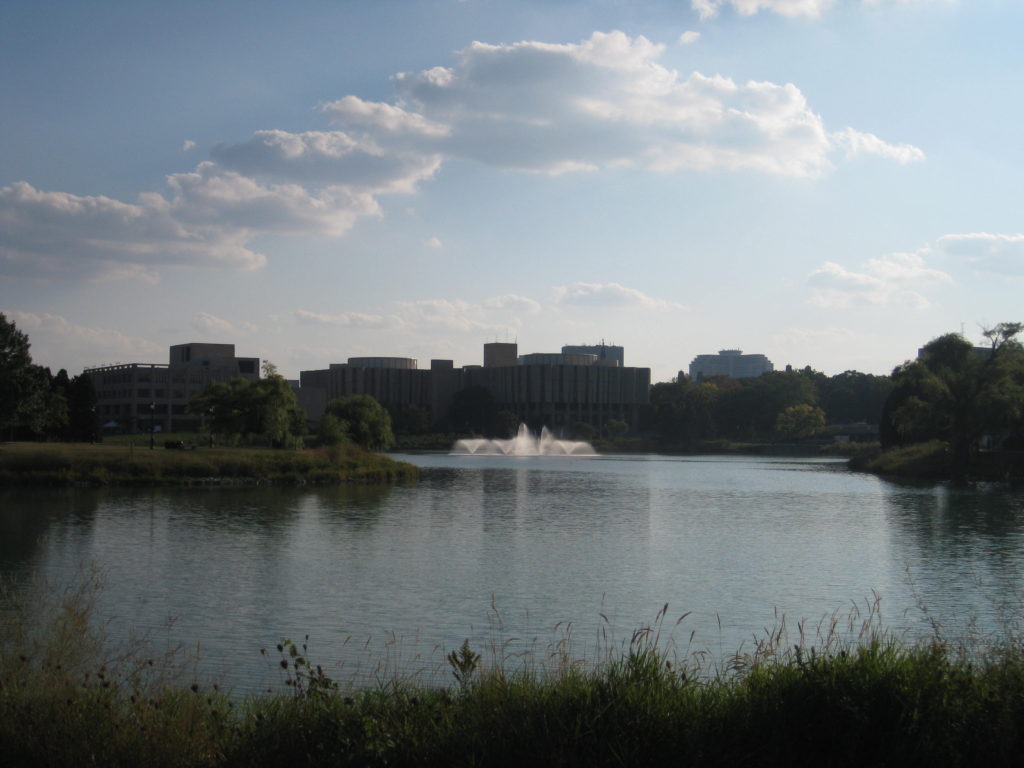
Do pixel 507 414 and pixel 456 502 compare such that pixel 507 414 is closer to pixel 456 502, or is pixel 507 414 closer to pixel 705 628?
pixel 456 502

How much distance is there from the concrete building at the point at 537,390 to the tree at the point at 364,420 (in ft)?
321

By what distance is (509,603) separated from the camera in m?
21.0

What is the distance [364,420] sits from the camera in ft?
294

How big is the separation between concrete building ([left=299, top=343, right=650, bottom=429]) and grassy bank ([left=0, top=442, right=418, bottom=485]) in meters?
121

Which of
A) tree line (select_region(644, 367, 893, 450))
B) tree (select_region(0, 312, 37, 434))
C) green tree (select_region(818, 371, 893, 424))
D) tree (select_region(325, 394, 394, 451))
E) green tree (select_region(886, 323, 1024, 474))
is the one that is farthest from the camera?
green tree (select_region(818, 371, 893, 424))

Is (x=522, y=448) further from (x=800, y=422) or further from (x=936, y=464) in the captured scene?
(x=936, y=464)

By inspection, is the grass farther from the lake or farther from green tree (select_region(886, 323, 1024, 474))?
green tree (select_region(886, 323, 1024, 474))

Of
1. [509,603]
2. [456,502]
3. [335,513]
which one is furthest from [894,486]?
[509,603]

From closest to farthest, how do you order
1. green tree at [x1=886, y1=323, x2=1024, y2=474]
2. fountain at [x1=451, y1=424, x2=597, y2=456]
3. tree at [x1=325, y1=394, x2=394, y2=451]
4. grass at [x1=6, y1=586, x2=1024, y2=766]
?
1. grass at [x1=6, y1=586, x2=1024, y2=766]
2. green tree at [x1=886, y1=323, x2=1024, y2=474]
3. tree at [x1=325, y1=394, x2=394, y2=451]
4. fountain at [x1=451, y1=424, x2=597, y2=456]

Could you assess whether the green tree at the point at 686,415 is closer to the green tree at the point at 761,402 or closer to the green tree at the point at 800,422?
the green tree at the point at 761,402

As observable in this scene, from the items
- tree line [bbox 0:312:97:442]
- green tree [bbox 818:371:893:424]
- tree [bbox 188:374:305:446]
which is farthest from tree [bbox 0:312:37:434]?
green tree [bbox 818:371:893:424]

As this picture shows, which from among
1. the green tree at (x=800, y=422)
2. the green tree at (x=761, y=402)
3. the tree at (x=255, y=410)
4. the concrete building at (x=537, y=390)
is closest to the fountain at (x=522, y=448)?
the concrete building at (x=537, y=390)

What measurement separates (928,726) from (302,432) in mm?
79807

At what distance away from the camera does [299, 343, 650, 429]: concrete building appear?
193 meters
